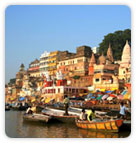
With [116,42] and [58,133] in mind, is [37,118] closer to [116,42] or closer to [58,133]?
[58,133]

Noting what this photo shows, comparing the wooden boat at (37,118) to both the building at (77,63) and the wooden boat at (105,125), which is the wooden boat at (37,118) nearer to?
the wooden boat at (105,125)

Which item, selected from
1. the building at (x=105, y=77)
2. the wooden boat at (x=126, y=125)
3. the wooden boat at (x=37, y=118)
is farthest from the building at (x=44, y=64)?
the wooden boat at (x=126, y=125)

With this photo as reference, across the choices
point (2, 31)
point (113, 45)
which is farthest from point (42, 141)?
point (113, 45)

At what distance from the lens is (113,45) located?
38344 millimetres

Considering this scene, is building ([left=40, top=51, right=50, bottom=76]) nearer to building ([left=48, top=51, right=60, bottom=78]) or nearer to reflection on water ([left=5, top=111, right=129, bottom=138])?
building ([left=48, top=51, right=60, bottom=78])

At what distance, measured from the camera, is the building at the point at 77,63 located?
1274 inches

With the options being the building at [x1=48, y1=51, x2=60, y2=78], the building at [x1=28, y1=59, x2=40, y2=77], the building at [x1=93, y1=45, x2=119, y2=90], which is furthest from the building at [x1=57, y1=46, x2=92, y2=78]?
the building at [x1=28, y1=59, x2=40, y2=77]

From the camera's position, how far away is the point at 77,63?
3378 centimetres

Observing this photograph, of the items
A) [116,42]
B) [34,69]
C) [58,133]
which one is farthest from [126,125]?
[34,69]

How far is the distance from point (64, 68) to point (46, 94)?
946cm

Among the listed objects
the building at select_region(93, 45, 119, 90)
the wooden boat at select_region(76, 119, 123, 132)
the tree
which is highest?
the tree

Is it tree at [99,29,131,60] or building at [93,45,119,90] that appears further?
tree at [99,29,131,60]

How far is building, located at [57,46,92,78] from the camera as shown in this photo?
3237 cm
